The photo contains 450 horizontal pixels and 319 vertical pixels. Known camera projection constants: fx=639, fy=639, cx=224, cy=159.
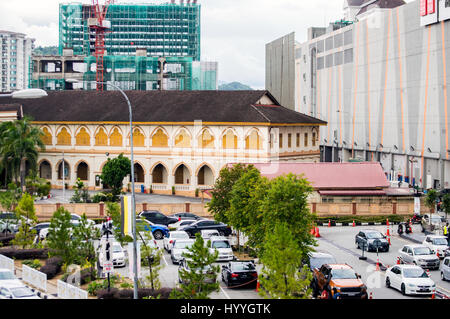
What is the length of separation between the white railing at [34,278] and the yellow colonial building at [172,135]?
40.4 metres

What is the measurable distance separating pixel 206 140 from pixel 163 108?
7063mm

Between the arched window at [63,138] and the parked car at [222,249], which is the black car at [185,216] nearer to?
the parked car at [222,249]

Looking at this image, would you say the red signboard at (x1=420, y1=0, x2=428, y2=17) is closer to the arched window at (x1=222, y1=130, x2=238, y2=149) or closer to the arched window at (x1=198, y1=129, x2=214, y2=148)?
the arched window at (x1=222, y1=130, x2=238, y2=149)

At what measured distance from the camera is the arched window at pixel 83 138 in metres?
70.1

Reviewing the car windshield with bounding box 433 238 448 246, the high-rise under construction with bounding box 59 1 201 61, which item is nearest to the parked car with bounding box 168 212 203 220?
the car windshield with bounding box 433 238 448 246

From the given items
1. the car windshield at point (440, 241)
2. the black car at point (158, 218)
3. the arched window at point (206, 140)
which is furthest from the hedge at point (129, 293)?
the arched window at point (206, 140)

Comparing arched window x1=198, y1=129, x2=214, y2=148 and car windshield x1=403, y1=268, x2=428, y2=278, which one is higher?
arched window x1=198, y1=129, x2=214, y2=148

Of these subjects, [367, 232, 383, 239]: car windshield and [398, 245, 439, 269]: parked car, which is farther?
[367, 232, 383, 239]: car windshield

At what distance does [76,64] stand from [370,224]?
302 ft

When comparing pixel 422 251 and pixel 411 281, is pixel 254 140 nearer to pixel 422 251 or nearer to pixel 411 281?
pixel 422 251

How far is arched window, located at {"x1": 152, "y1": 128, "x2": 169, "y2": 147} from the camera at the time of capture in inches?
2662

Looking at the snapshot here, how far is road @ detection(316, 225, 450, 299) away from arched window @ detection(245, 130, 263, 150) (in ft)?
63.0

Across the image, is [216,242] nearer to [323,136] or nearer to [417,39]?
[417,39]

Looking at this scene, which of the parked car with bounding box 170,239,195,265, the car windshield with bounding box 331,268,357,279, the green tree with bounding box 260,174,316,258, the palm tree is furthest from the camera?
the palm tree
